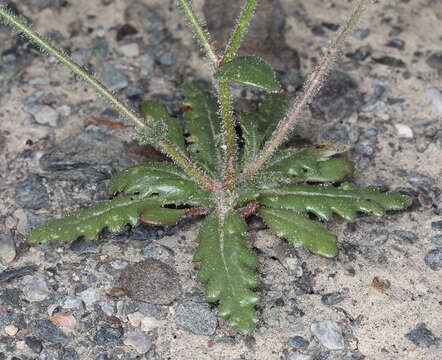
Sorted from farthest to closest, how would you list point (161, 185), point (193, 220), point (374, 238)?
point (193, 220), point (374, 238), point (161, 185)

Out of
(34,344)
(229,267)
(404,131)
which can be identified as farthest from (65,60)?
(404,131)

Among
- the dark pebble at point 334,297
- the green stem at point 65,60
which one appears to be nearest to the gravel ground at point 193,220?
the dark pebble at point 334,297

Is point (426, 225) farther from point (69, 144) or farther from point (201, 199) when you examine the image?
point (69, 144)

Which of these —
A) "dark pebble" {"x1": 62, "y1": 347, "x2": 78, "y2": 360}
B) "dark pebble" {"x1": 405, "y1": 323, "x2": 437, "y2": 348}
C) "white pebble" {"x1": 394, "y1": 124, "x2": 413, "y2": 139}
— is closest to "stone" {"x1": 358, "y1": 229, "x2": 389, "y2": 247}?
"dark pebble" {"x1": 405, "y1": 323, "x2": 437, "y2": 348}

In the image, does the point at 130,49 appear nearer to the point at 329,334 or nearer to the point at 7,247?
the point at 7,247

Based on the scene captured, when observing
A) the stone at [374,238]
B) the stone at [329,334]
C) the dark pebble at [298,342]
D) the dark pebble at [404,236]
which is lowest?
the dark pebble at [298,342]

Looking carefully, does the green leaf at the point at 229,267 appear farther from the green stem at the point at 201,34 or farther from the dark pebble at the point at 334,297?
the green stem at the point at 201,34
